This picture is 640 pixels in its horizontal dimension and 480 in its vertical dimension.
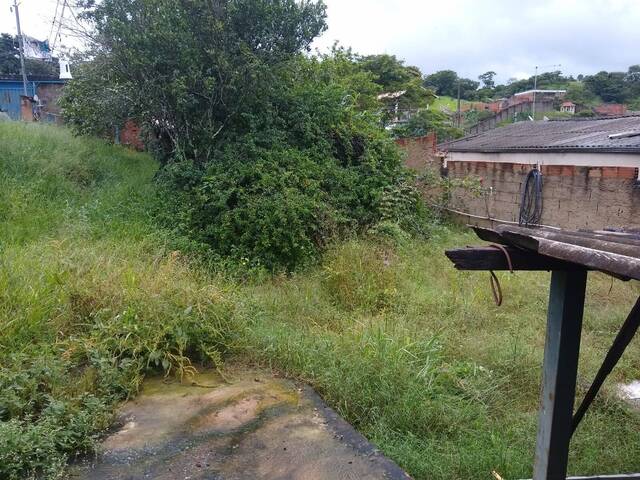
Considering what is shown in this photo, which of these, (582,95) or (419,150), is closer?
(419,150)

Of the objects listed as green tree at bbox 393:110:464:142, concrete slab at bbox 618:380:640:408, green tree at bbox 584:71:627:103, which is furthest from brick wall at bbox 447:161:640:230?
green tree at bbox 584:71:627:103

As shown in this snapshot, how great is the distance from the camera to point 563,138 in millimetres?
12109

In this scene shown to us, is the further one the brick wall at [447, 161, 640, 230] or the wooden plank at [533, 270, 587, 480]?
the brick wall at [447, 161, 640, 230]

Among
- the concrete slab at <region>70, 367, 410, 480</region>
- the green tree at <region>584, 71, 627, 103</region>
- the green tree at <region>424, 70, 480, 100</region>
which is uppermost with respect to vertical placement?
the green tree at <region>424, 70, 480, 100</region>

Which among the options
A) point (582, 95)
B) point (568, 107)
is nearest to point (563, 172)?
point (568, 107)

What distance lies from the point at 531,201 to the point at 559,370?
9.17 meters

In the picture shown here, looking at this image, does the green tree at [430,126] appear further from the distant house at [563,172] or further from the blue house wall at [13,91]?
the blue house wall at [13,91]

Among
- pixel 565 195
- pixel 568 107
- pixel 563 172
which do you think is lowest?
pixel 565 195

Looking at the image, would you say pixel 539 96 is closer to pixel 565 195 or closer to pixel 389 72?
pixel 389 72

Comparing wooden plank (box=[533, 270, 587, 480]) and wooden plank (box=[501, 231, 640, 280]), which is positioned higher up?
wooden plank (box=[501, 231, 640, 280])

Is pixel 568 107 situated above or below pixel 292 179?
above

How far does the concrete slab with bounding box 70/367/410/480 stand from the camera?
2.60m

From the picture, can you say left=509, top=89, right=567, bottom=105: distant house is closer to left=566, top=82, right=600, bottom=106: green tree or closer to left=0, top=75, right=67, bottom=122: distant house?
left=566, top=82, right=600, bottom=106: green tree

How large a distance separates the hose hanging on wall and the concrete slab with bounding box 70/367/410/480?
8.37 m
